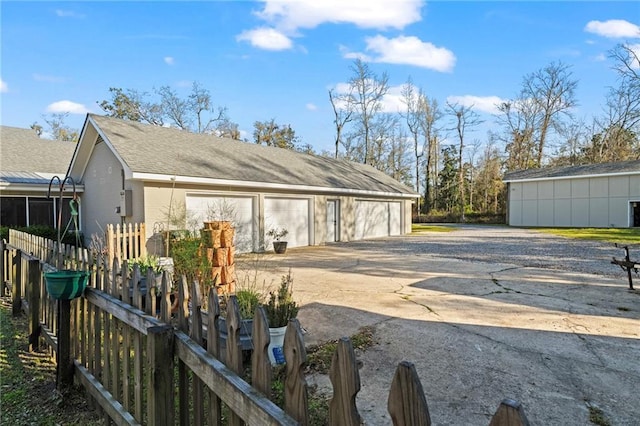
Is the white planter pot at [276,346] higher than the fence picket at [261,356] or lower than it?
lower

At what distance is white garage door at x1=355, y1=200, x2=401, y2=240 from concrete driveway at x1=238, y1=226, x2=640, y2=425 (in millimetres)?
8862

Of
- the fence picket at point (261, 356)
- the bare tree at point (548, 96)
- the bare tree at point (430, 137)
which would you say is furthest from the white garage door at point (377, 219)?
the bare tree at point (548, 96)

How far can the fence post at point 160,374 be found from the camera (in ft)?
6.24

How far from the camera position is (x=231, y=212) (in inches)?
478

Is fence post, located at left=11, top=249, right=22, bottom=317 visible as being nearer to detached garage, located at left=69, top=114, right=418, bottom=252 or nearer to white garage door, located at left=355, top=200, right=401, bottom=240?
detached garage, located at left=69, top=114, right=418, bottom=252

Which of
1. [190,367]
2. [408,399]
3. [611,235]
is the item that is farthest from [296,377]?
[611,235]

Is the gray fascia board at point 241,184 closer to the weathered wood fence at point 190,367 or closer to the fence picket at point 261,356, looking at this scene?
the weathered wood fence at point 190,367

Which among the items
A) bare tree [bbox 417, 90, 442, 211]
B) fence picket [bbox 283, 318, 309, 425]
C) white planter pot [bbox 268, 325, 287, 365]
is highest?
bare tree [bbox 417, 90, 442, 211]

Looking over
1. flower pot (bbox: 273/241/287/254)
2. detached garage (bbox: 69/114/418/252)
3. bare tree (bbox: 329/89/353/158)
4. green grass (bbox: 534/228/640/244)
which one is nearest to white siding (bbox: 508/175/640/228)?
green grass (bbox: 534/228/640/244)

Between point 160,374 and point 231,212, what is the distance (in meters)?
10.5

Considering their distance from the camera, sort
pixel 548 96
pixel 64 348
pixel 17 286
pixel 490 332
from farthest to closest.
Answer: pixel 548 96, pixel 17 286, pixel 490 332, pixel 64 348

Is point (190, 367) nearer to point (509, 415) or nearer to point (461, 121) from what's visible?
point (509, 415)

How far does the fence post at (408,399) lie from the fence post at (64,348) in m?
2.91

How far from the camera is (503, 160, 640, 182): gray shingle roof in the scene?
2377cm
